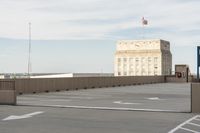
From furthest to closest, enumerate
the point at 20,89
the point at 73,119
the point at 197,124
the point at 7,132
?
the point at 20,89 < the point at 73,119 < the point at 197,124 < the point at 7,132

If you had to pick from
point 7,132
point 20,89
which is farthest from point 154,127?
point 20,89

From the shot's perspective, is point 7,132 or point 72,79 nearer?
point 7,132

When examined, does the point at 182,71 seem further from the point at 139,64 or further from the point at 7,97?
the point at 7,97

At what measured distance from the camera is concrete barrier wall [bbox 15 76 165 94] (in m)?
35.7

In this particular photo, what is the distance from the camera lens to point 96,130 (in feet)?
42.6

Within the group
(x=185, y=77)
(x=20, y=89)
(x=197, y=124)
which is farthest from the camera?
(x=185, y=77)

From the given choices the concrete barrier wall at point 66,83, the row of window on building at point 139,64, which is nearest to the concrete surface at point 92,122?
the concrete barrier wall at point 66,83

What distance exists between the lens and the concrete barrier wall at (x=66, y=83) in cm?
3566

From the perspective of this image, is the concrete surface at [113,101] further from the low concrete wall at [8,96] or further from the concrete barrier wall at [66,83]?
the concrete barrier wall at [66,83]

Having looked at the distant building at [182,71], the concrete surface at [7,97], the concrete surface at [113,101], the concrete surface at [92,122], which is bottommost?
the concrete surface at [92,122]

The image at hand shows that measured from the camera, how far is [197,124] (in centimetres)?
1466

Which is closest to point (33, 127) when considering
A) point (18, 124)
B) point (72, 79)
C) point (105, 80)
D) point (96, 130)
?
point (18, 124)

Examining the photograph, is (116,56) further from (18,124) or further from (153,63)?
(18,124)

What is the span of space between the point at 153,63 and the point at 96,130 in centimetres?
14577
